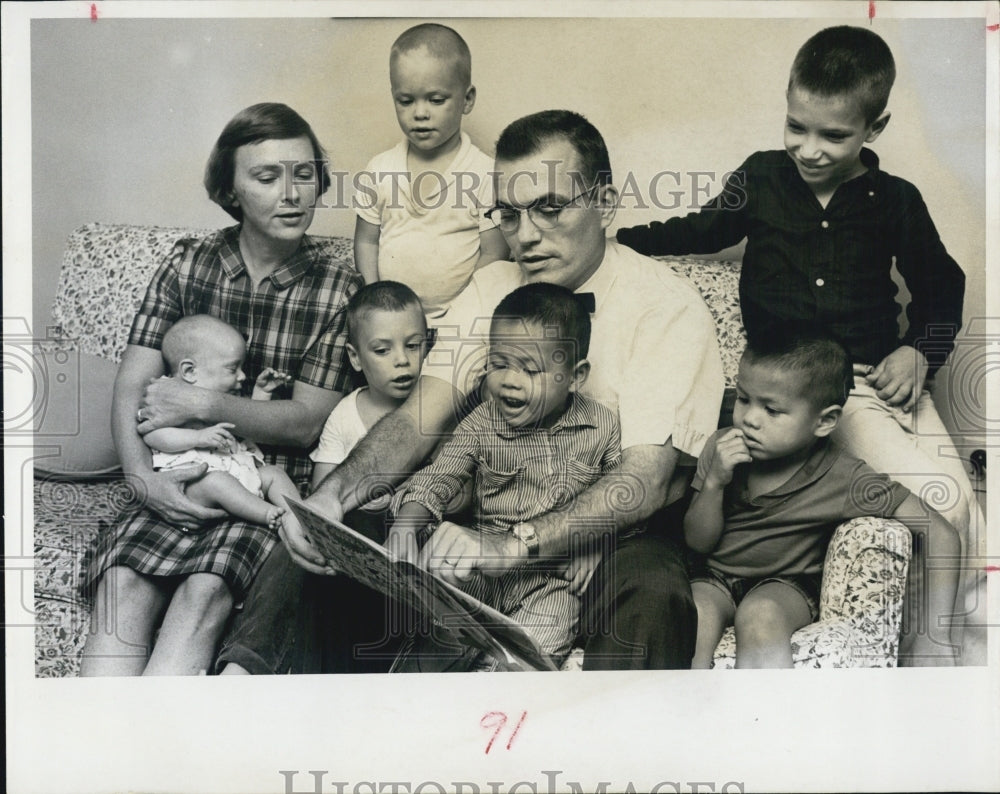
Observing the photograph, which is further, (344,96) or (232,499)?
(344,96)

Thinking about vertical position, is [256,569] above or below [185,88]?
below

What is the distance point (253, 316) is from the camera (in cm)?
244

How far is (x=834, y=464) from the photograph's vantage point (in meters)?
2.40

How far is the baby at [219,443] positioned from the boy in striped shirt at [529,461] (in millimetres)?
310

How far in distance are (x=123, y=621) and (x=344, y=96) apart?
1.35 m

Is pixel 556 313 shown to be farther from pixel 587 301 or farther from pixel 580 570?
pixel 580 570

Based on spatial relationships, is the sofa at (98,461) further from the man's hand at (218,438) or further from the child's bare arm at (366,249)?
the man's hand at (218,438)

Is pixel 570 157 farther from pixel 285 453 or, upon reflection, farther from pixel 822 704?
pixel 822 704

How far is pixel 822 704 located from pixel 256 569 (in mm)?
1379

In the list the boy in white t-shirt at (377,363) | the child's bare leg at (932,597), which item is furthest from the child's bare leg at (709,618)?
the boy in white t-shirt at (377,363)

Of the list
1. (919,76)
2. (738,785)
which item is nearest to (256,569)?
(738,785)

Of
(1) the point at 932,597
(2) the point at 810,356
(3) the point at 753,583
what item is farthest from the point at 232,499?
(1) the point at 932,597

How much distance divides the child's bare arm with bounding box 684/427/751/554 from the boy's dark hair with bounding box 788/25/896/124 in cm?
87

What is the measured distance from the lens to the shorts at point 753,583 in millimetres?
2365
